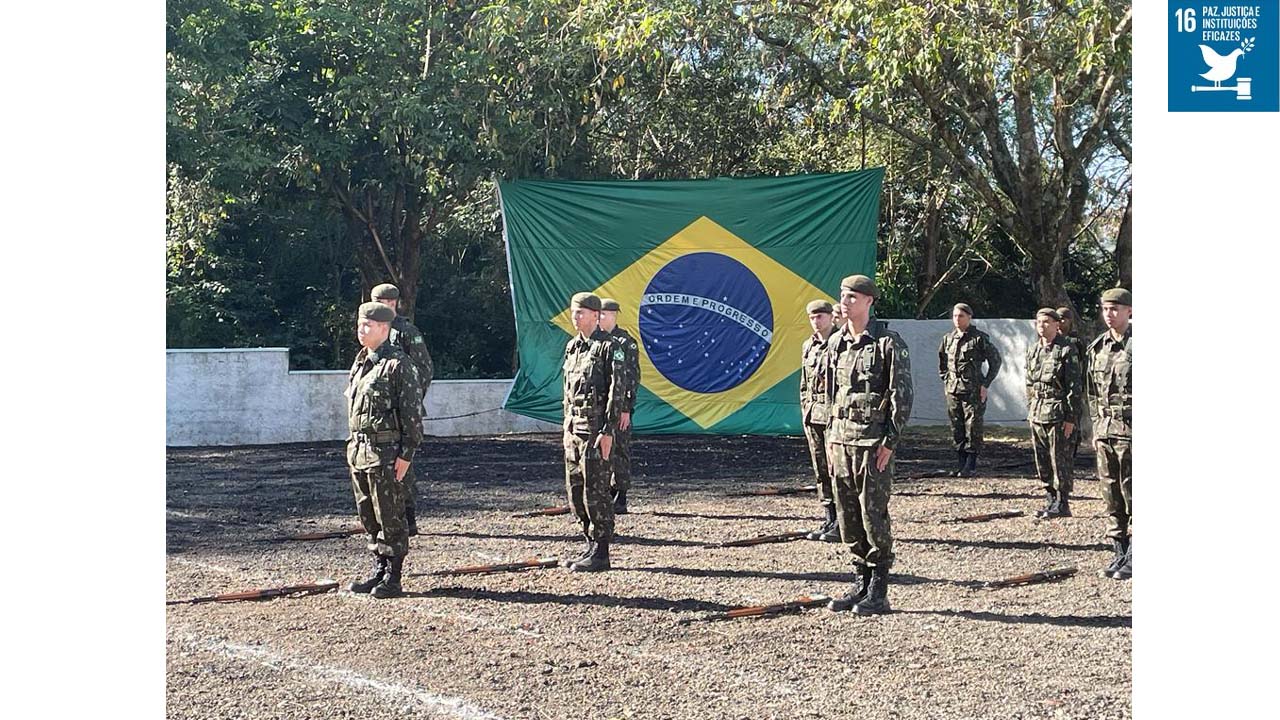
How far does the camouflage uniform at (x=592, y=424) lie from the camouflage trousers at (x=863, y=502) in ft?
5.04

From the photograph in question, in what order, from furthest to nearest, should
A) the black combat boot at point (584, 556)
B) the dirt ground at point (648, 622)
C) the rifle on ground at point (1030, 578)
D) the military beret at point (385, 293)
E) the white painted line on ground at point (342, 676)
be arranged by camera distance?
1. the military beret at point (385, 293)
2. the black combat boot at point (584, 556)
3. the rifle on ground at point (1030, 578)
4. the dirt ground at point (648, 622)
5. the white painted line on ground at point (342, 676)

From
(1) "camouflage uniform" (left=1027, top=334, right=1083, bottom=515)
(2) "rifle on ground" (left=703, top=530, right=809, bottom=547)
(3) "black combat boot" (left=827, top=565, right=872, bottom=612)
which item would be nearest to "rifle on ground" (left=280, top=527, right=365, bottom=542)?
(2) "rifle on ground" (left=703, top=530, right=809, bottom=547)

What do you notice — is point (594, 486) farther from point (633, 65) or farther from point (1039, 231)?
point (633, 65)

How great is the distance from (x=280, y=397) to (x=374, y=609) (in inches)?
330

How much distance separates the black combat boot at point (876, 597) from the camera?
20.8 ft

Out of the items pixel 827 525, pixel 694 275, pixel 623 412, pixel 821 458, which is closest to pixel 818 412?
pixel 821 458

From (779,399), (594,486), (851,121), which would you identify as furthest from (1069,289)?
(594,486)

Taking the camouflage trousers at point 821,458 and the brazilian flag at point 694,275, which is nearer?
the camouflage trousers at point 821,458

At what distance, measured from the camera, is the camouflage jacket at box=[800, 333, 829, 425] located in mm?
8539

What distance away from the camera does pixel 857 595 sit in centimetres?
644

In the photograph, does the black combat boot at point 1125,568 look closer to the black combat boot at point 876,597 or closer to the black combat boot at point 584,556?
the black combat boot at point 876,597

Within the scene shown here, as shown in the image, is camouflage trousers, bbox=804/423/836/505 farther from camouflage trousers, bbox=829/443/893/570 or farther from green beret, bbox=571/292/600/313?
camouflage trousers, bbox=829/443/893/570
